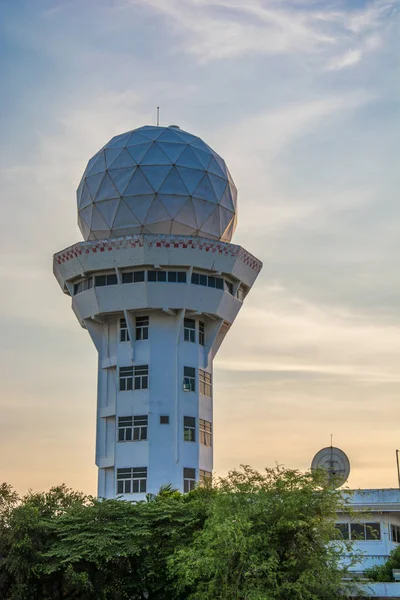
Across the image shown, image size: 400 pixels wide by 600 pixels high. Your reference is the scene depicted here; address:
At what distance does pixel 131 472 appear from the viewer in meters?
56.7

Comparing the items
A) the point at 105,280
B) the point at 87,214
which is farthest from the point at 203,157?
the point at 105,280

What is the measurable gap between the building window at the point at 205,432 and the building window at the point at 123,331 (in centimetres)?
747

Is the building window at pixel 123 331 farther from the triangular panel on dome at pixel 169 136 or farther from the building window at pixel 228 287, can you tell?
the triangular panel on dome at pixel 169 136

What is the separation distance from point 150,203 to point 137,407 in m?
13.5

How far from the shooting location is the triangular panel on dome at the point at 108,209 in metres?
59.7

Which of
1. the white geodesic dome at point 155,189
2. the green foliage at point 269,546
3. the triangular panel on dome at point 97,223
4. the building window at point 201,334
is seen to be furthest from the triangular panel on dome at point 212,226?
the green foliage at point 269,546

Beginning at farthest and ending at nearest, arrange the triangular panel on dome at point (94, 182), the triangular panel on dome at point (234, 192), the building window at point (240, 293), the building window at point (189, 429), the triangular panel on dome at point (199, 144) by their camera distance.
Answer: the triangular panel on dome at point (234, 192) < the triangular panel on dome at point (199, 144) < the building window at point (240, 293) < the triangular panel on dome at point (94, 182) < the building window at point (189, 429)

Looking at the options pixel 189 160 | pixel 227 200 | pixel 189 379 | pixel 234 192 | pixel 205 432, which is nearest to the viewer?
pixel 189 379

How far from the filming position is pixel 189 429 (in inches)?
2296

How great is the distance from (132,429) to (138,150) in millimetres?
18838

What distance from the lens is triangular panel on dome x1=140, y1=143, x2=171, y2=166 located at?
59594 millimetres

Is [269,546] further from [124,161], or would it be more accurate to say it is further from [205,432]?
[124,161]

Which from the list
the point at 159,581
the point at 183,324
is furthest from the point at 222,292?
the point at 159,581

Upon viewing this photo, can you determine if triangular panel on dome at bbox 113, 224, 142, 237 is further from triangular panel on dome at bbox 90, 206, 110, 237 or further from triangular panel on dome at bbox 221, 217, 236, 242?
triangular panel on dome at bbox 221, 217, 236, 242
